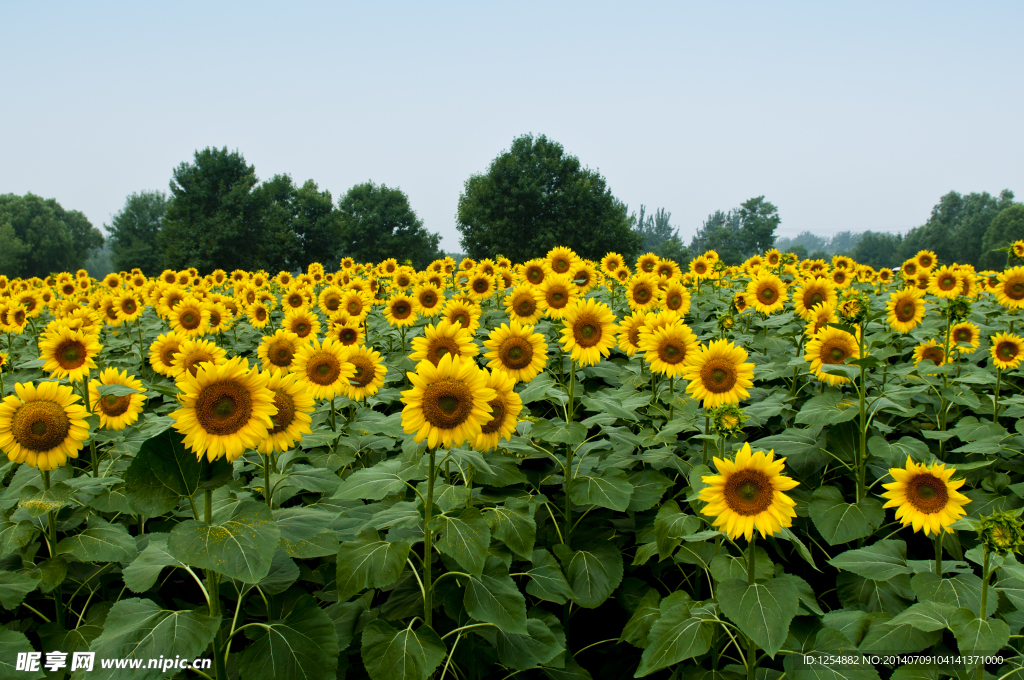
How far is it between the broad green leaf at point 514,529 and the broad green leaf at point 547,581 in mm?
132

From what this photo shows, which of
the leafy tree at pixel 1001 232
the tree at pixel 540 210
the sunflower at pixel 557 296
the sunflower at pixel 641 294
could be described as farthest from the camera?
the leafy tree at pixel 1001 232

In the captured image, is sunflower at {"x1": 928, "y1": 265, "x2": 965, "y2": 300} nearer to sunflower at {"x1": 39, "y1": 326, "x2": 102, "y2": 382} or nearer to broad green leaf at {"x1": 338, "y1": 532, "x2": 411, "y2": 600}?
broad green leaf at {"x1": 338, "y1": 532, "x2": 411, "y2": 600}

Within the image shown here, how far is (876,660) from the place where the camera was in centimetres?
231

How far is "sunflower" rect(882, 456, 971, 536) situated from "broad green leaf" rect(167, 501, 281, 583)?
2.73 metres

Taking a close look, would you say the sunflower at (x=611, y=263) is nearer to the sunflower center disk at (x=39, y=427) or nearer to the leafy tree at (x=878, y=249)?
the sunflower center disk at (x=39, y=427)

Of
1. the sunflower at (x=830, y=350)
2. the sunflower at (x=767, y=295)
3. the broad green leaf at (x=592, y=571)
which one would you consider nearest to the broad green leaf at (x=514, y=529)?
the broad green leaf at (x=592, y=571)

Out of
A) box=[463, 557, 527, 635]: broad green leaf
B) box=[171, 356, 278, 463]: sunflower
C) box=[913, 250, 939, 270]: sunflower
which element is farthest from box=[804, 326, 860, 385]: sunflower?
box=[913, 250, 939, 270]: sunflower

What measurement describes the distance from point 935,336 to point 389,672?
6104mm

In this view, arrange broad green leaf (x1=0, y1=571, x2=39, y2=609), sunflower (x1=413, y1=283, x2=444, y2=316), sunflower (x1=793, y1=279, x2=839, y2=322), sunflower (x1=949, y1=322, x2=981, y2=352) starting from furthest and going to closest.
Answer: sunflower (x1=413, y1=283, x2=444, y2=316) → sunflower (x1=793, y1=279, x2=839, y2=322) → sunflower (x1=949, y1=322, x2=981, y2=352) → broad green leaf (x1=0, y1=571, x2=39, y2=609)

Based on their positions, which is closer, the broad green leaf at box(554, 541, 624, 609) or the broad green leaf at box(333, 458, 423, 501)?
the broad green leaf at box(333, 458, 423, 501)

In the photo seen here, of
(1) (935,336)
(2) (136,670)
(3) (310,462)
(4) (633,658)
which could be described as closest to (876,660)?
(4) (633,658)

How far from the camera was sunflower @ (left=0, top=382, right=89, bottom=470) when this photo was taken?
2.68m

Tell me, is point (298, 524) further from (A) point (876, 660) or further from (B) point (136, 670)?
(A) point (876, 660)

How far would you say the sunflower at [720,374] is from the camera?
11.8 feet
